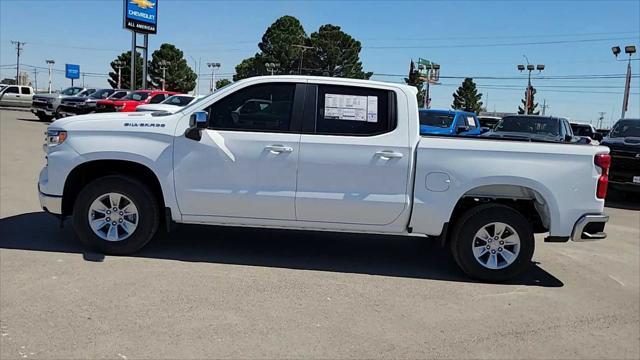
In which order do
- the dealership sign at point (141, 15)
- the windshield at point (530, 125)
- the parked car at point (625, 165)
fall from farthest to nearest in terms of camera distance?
1. the dealership sign at point (141, 15)
2. the windshield at point (530, 125)
3. the parked car at point (625, 165)

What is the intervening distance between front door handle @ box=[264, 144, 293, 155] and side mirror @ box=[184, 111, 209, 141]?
65 cm

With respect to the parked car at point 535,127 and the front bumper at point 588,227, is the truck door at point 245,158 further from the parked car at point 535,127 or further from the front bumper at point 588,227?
the parked car at point 535,127

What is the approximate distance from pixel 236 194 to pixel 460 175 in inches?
87.0

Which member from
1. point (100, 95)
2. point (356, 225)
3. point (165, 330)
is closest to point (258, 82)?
point (356, 225)

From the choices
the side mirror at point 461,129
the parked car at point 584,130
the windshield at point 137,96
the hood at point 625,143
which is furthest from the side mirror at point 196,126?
the parked car at point 584,130

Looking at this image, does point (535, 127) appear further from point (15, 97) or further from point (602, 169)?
point (15, 97)

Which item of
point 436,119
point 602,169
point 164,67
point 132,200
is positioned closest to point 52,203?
point 132,200

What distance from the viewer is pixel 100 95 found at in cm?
2803

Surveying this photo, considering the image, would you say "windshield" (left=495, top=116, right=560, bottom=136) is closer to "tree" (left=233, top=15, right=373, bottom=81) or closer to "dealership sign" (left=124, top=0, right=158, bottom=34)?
"dealership sign" (left=124, top=0, right=158, bottom=34)

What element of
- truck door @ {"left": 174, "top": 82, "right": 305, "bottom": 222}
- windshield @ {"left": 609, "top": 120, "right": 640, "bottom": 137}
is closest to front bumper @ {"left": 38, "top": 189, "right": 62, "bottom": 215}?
truck door @ {"left": 174, "top": 82, "right": 305, "bottom": 222}

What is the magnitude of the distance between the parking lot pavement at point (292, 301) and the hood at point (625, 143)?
5526 millimetres

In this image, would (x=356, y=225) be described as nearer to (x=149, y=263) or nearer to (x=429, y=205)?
(x=429, y=205)

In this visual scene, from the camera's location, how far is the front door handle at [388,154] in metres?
5.45

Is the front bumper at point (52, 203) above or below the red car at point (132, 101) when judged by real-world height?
below
